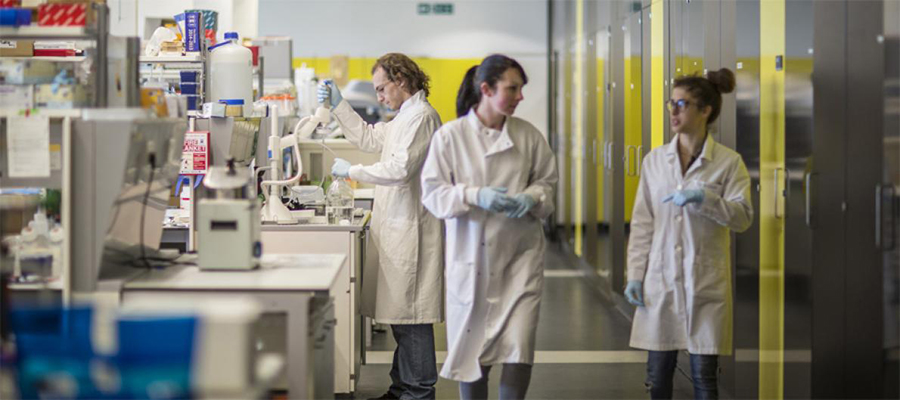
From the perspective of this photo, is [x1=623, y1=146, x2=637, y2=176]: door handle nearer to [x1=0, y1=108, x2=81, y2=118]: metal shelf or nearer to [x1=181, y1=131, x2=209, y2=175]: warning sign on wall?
[x1=181, y1=131, x2=209, y2=175]: warning sign on wall

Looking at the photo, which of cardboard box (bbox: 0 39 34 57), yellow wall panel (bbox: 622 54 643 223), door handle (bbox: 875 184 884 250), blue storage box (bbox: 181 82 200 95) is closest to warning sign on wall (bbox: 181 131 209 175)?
blue storage box (bbox: 181 82 200 95)

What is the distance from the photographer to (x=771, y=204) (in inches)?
166

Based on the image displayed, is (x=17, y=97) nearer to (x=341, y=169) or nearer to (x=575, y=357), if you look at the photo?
(x=341, y=169)

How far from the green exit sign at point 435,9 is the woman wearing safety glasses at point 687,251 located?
30.0 feet

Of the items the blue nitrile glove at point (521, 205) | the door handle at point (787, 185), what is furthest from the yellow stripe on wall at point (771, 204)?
the blue nitrile glove at point (521, 205)

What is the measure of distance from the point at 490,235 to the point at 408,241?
39.1 inches

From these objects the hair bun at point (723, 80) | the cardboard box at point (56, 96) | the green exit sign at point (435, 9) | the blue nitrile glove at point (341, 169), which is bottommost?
the blue nitrile glove at point (341, 169)

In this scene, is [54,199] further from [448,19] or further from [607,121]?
[448,19]

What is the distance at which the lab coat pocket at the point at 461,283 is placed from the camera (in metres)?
3.60

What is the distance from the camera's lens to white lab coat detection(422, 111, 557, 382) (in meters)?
3.59

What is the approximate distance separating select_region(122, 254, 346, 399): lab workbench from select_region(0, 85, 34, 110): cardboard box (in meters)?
0.63

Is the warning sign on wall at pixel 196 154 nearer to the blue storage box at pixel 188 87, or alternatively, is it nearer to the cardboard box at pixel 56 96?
the blue storage box at pixel 188 87

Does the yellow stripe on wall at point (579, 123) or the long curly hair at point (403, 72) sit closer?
the long curly hair at point (403, 72)

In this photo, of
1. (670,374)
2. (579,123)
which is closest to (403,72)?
(670,374)
